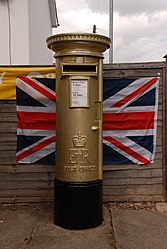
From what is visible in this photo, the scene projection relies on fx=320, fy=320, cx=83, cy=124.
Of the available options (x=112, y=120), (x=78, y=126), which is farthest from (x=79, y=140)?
(x=112, y=120)

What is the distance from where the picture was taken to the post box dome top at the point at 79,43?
140 inches

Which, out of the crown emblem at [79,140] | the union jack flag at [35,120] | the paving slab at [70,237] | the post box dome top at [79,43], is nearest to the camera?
the paving slab at [70,237]

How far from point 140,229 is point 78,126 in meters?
1.42

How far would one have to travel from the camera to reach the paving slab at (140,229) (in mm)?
3389

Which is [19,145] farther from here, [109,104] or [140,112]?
[140,112]

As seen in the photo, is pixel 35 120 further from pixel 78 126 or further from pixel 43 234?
pixel 43 234

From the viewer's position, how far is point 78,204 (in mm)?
3684

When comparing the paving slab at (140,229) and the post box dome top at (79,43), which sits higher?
the post box dome top at (79,43)

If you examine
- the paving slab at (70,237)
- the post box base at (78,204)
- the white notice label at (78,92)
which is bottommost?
the paving slab at (70,237)

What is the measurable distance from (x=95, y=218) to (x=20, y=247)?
3.07 feet

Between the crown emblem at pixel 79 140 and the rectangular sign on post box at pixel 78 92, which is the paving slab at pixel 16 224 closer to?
the crown emblem at pixel 79 140

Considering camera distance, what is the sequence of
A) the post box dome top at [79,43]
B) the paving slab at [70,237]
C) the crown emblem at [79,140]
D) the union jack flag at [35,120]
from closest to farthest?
the paving slab at [70,237]
the post box dome top at [79,43]
the crown emblem at [79,140]
the union jack flag at [35,120]

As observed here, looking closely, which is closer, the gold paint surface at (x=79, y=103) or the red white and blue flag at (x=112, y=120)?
the gold paint surface at (x=79, y=103)

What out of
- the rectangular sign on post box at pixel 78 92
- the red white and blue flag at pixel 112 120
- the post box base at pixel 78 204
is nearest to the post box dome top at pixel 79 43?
the rectangular sign on post box at pixel 78 92
